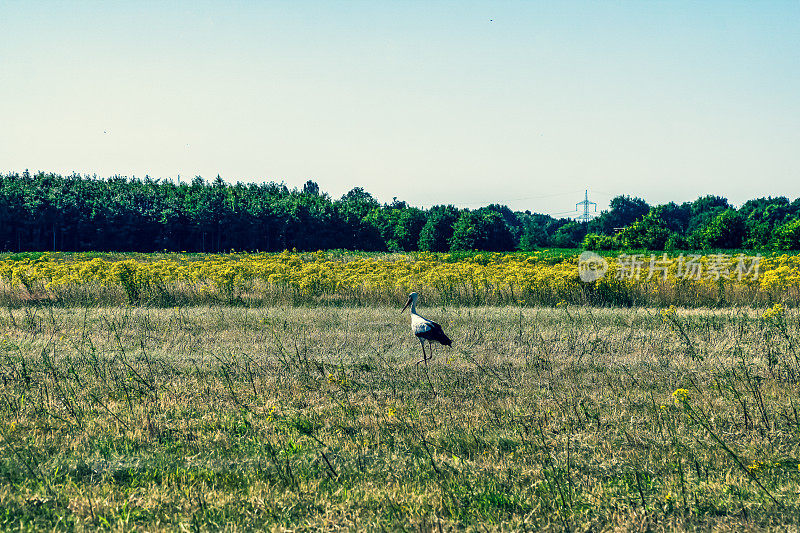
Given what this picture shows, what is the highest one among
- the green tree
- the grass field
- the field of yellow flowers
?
the green tree

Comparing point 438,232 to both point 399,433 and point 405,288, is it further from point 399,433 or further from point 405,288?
point 399,433

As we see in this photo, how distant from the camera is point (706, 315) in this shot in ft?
42.7

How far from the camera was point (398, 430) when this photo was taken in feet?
19.1

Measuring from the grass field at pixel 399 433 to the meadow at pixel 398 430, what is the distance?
0.08 feet

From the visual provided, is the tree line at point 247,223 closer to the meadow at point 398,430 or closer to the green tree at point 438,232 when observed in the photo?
the green tree at point 438,232

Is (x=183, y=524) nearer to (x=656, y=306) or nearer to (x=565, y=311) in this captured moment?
(x=565, y=311)

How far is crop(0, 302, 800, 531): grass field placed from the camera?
13.9 feet

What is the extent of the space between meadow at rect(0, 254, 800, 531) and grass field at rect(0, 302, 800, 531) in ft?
0.08

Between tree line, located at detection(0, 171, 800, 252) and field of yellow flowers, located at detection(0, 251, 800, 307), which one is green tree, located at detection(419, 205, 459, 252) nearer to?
tree line, located at detection(0, 171, 800, 252)

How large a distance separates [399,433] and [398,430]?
0.08 meters

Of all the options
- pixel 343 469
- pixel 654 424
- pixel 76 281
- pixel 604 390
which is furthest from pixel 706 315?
pixel 76 281

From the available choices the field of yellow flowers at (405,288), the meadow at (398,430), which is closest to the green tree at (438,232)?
the field of yellow flowers at (405,288)

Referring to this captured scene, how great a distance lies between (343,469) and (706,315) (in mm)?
10886

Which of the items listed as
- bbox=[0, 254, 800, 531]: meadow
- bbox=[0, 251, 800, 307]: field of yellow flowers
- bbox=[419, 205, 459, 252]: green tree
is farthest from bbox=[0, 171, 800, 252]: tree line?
bbox=[0, 254, 800, 531]: meadow
